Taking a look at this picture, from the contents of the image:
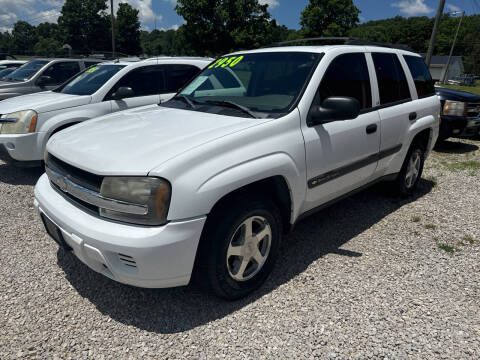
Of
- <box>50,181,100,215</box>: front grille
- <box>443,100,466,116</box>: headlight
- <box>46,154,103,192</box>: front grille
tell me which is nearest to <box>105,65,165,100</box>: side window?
<box>46,154,103,192</box>: front grille

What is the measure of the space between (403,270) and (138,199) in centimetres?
233

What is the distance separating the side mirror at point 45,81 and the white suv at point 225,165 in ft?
18.8

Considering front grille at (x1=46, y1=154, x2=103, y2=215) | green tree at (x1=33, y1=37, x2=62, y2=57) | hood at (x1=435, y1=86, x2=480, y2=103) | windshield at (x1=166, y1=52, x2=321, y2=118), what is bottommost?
front grille at (x1=46, y1=154, x2=103, y2=215)

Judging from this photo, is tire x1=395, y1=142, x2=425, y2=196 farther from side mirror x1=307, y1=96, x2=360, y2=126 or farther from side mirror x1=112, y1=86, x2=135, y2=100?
side mirror x1=112, y1=86, x2=135, y2=100

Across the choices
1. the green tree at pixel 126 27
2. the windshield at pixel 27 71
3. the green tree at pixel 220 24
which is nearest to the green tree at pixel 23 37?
the green tree at pixel 126 27

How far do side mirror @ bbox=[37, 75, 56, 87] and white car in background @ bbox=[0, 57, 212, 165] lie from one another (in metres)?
2.30

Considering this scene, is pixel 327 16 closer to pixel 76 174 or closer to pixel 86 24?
pixel 86 24

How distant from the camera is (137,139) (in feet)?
8.03

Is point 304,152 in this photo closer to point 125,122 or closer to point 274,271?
point 274,271

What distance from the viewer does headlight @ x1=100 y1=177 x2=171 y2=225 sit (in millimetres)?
2025

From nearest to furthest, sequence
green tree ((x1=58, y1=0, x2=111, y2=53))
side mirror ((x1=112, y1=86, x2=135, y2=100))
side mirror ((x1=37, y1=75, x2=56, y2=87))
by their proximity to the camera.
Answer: side mirror ((x1=112, y1=86, x2=135, y2=100))
side mirror ((x1=37, y1=75, x2=56, y2=87))
green tree ((x1=58, y1=0, x2=111, y2=53))

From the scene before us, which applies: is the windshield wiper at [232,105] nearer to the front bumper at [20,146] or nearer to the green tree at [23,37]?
the front bumper at [20,146]

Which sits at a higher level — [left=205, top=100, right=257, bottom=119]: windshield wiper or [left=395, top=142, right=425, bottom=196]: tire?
[left=205, top=100, right=257, bottom=119]: windshield wiper

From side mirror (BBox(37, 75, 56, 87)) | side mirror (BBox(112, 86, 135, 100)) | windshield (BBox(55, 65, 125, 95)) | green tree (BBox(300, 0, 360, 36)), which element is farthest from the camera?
green tree (BBox(300, 0, 360, 36))
